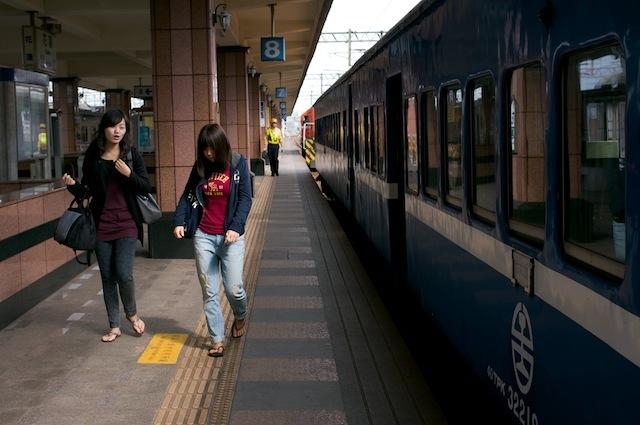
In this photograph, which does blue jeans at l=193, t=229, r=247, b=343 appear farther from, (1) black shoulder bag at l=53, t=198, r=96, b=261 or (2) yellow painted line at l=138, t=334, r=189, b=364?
(1) black shoulder bag at l=53, t=198, r=96, b=261

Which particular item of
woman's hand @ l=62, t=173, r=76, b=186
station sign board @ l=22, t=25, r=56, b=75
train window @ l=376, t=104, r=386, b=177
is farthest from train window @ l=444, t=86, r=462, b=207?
station sign board @ l=22, t=25, r=56, b=75

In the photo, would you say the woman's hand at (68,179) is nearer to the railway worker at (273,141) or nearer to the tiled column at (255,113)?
the railway worker at (273,141)

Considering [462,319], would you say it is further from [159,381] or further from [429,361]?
[159,381]

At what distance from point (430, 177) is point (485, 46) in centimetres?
200

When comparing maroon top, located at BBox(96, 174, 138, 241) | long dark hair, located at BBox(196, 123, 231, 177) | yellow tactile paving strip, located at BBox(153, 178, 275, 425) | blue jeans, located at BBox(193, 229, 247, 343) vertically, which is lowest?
yellow tactile paving strip, located at BBox(153, 178, 275, 425)

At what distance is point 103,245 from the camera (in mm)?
5938

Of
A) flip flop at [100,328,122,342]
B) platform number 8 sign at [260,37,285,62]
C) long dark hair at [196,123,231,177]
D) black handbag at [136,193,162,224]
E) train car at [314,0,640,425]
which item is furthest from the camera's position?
platform number 8 sign at [260,37,285,62]

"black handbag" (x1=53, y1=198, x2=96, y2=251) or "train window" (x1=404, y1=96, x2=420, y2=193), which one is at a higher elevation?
"train window" (x1=404, y1=96, x2=420, y2=193)

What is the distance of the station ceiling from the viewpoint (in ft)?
57.5

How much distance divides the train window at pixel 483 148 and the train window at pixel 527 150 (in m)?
0.31

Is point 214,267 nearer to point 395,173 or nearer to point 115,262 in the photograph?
point 115,262

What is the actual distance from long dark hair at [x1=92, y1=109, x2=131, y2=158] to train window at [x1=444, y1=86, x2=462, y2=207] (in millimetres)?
2285

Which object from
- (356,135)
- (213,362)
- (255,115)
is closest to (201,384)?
(213,362)

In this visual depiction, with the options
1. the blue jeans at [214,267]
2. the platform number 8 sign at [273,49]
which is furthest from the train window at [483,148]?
the platform number 8 sign at [273,49]
